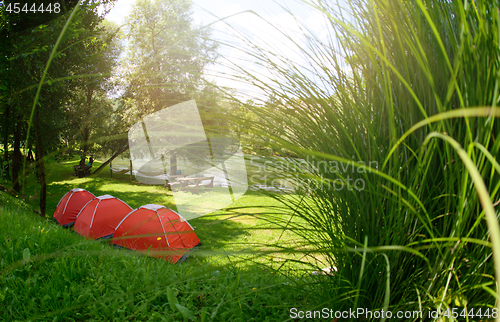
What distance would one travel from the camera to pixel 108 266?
182 cm

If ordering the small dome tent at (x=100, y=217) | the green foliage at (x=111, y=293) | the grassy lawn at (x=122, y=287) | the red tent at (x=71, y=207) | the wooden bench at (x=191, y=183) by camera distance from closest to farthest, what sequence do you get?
the grassy lawn at (x=122, y=287)
the green foliage at (x=111, y=293)
the small dome tent at (x=100, y=217)
the red tent at (x=71, y=207)
the wooden bench at (x=191, y=183)

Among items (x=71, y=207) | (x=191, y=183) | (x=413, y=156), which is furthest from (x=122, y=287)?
(x=191, y=183)

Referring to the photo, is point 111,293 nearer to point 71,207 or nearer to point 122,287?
point 122,287

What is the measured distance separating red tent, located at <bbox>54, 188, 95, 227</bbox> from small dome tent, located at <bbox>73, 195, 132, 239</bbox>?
81 cm

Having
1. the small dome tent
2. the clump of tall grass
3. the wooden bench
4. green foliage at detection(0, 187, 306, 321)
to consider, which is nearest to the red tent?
the small dome tent

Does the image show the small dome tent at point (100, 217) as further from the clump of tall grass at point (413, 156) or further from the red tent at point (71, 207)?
the clump of tall grass at point (413, 156)

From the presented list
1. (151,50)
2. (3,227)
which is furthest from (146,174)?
(3,227)

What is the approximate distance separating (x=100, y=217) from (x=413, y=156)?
30.7 feet

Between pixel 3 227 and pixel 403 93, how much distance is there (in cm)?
294

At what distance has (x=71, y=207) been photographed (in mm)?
9414

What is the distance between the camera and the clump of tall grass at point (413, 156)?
1.80 feet

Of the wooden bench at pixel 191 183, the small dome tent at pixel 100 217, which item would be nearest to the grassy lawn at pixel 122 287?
the small dome tent at pixel 100 217

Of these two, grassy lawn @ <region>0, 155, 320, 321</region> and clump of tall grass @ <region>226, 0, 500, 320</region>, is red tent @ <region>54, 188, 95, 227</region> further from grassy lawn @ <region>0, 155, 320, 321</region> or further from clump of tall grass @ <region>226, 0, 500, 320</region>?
clump of tall grass @ <region>226, 0, 500, 320</region>

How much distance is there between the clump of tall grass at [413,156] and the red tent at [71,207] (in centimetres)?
1057
